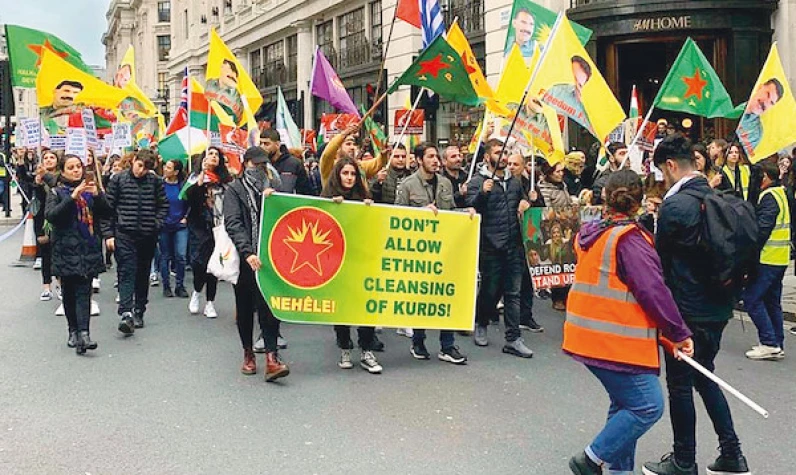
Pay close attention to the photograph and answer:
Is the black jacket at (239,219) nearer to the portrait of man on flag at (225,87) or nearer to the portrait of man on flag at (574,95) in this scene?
the portrait of man on flag at (574,95)

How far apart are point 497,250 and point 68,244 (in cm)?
393

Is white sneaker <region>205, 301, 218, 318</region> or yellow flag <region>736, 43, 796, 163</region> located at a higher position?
yellow flag <region>736, 43, 796, 163</region>

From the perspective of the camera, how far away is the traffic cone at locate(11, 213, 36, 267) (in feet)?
41.9

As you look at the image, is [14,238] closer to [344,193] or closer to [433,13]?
[433,13]

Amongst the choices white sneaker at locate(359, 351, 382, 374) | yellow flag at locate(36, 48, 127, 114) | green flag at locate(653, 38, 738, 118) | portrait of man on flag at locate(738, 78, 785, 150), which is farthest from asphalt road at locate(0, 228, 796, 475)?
yellow flag at locate(36, 48, 127, 114)

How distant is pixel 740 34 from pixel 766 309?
1142 centimetres

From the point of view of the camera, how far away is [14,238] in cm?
1883

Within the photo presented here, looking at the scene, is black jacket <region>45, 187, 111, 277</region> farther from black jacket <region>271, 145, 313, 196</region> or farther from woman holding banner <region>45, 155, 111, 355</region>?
black jacket <region>271, 145, 313, 196</region>

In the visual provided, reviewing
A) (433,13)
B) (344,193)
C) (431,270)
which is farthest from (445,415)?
(433,13)

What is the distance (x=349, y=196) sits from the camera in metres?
7.15

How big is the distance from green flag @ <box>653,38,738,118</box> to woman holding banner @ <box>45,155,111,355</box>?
20.6 ft

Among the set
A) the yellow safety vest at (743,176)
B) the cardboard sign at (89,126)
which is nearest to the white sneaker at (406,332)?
the yellow safety vest at (743,176)

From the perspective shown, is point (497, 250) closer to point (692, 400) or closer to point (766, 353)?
point (766, 353)

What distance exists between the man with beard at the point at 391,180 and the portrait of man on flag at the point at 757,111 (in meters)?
3.49
